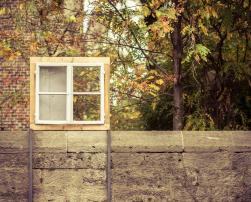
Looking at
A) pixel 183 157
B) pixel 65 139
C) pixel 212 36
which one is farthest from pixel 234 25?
pixel 65 139

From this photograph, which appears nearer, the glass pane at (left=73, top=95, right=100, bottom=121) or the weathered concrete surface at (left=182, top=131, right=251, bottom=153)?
the weathered concrete surface at (left=182, top=131, right=251, bottom=153)

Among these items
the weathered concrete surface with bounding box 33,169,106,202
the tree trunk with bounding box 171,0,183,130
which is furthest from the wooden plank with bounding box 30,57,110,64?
the tree trunk with bounding box 171,0,183,130

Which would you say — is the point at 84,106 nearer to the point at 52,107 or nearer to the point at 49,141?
the point at 52,107

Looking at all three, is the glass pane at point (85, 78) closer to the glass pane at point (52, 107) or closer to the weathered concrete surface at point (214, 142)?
the glass pane at point (52, 107)

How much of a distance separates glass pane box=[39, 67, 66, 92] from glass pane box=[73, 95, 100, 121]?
0.26m

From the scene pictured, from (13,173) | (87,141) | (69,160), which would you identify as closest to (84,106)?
(87,141)

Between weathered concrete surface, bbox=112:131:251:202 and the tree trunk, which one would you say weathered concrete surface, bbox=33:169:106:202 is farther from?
the tree trunk

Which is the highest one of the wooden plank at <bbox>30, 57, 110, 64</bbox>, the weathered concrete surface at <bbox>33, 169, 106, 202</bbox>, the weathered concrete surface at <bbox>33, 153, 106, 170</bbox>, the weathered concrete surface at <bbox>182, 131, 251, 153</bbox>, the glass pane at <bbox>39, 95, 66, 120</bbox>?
the wooden plank at <bbox>30, 57, 110, 64</bbox>

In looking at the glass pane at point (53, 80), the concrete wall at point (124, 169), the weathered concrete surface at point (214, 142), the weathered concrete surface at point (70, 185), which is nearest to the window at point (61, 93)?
the glass pane at point (53, 80)

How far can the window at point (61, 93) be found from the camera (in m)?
7.82

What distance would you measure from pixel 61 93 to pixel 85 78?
43cm

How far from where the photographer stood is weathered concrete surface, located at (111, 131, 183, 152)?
7.77 m

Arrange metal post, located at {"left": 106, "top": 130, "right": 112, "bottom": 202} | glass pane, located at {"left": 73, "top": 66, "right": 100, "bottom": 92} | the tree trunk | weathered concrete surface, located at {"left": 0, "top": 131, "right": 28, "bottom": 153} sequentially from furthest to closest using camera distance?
the tree trunk → glass pane, located at {"left": 73, "top": 66, "right": 100, "bottom": 92} → weathered concrete surface, located at {"left": 0, "top": 131, "right": 28, "bottom": 153} → metal post, located at {"left": 106, "top": 130, "right": 112, "bottom": 202}

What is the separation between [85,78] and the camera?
804cm
